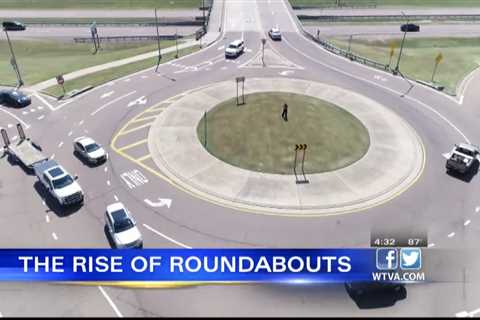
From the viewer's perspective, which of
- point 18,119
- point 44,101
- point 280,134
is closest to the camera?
point 280,134

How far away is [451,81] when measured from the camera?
48.2 meters

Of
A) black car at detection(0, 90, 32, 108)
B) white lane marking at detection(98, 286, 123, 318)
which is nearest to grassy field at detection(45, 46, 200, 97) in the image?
black car at detection(0, 90, 32, 108)

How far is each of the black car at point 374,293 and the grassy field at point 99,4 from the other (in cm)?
8601

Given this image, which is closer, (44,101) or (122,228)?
(122,228)

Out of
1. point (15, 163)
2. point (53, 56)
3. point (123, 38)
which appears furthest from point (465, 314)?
point (123, 38)

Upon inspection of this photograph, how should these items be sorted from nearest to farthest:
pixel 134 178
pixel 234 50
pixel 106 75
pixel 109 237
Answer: pixel 109 237 < pixel 134 178 < pixel 106 75 < pixel 234 50

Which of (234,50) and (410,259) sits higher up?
(234,50)

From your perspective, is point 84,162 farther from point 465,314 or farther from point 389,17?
point 389,17

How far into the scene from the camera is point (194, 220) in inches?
984

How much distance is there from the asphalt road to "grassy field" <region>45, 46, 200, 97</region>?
109 inches

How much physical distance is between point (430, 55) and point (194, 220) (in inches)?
2136

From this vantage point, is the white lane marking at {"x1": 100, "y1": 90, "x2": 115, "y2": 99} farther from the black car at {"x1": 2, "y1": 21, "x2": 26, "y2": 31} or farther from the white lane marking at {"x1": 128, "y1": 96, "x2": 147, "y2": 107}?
the black car at {"x1": 2, "y1": 21, "x2": 26, "y2": 31}

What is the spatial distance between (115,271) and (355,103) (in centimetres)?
3363

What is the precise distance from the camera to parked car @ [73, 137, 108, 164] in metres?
30.3
